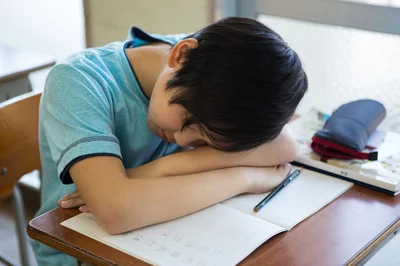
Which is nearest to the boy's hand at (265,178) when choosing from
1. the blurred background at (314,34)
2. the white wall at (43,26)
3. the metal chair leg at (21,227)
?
the blurred background at (314,34)

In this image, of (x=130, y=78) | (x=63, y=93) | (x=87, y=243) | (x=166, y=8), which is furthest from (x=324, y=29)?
(x=87, y=243)

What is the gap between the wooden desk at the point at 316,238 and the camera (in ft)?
3.35

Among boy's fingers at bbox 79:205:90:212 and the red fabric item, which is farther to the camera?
the red fabric item

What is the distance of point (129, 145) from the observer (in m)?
1.35

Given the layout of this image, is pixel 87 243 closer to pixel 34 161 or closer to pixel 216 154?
pixel 216 154

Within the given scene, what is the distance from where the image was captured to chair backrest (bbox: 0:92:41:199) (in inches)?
62.2

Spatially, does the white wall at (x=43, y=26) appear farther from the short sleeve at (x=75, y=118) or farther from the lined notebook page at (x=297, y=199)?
the lined notebook page at (x=297, y=199)

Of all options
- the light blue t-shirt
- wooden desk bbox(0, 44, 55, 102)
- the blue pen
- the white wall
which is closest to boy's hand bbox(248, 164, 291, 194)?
the blue pen

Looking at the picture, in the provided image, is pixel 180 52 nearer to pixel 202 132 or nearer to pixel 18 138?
pixel 202 132

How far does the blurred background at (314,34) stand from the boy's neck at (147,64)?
0.79 m

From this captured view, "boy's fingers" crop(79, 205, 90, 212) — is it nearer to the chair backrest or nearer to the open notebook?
the open notebook

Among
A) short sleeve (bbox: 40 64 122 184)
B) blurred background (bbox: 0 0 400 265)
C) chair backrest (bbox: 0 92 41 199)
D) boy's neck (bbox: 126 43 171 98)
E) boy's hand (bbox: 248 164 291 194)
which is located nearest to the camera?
short sleeve (bbox: 40 64 122 184)

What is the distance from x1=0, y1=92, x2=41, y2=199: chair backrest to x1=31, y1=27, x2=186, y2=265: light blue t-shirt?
9.6 inches

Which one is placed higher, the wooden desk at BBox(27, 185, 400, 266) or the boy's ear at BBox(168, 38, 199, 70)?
the boy's ear at BBox(168, 38, 199, 70)
